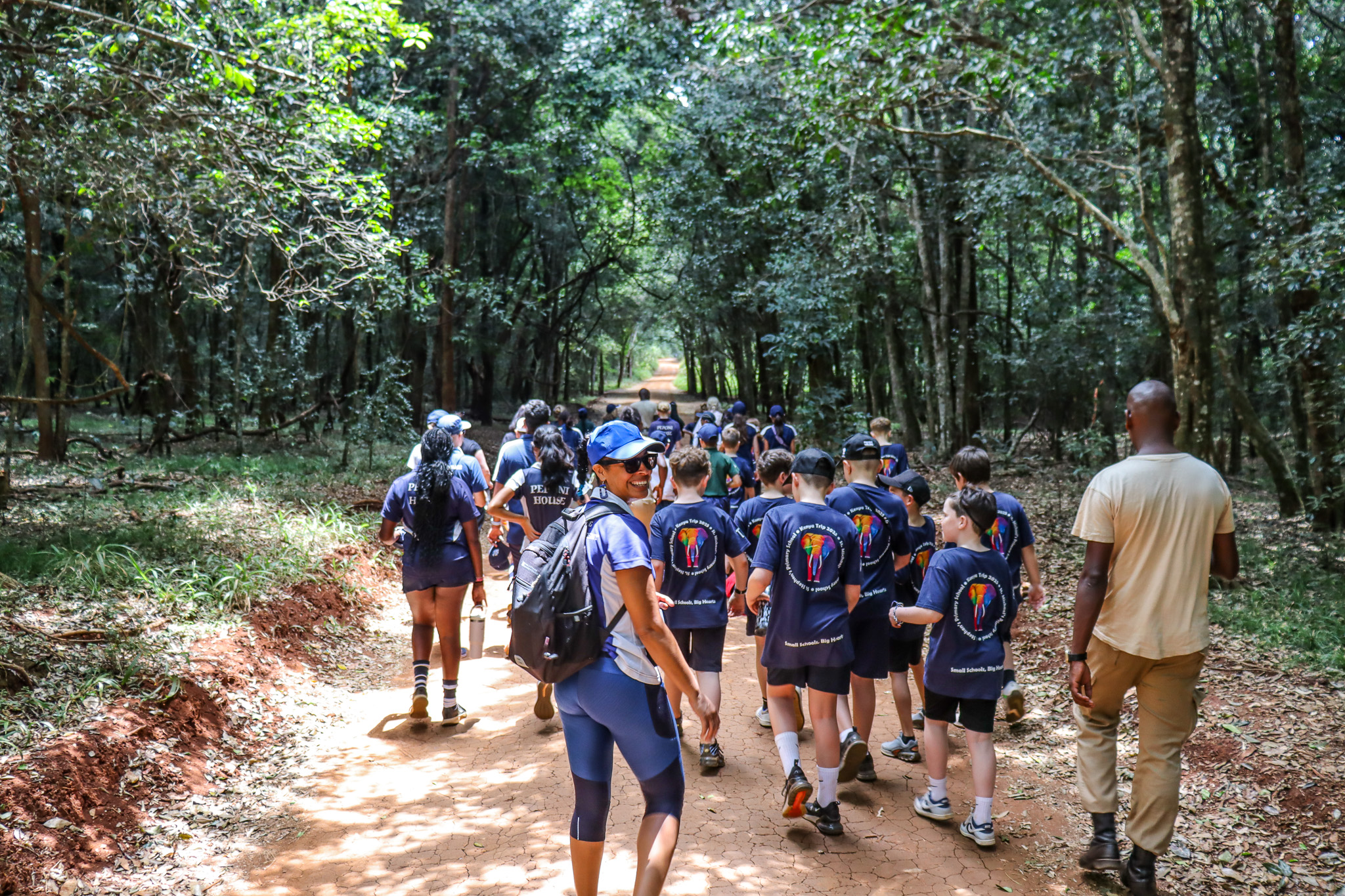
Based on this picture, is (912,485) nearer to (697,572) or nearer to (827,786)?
(697,572)

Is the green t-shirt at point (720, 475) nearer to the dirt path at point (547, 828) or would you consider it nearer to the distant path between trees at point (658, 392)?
the dirt path at point (547, 828)

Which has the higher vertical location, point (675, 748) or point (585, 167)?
point (585, 167)

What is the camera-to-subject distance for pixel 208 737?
5484 mm

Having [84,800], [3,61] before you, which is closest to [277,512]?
[3,61]

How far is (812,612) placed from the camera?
15.0 feet

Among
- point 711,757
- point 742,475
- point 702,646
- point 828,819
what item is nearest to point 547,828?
point 711,757

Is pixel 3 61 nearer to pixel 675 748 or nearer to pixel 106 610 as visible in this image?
pixel 106 610

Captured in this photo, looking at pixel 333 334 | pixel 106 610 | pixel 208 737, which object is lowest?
pixel 208 737

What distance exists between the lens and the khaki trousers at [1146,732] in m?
3.89

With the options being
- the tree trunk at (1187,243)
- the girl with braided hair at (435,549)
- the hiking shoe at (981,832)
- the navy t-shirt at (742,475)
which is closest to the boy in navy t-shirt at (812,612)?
the hiking shoe at (981,832)

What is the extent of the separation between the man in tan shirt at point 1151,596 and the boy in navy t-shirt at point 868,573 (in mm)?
1240

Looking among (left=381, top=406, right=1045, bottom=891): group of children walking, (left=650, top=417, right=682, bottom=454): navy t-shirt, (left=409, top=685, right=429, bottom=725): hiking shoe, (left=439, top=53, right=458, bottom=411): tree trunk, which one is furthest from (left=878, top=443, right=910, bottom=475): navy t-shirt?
(left=439, top=53, right=458, bottom=411): tree trunk

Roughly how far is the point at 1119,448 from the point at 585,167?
1684 centimetres

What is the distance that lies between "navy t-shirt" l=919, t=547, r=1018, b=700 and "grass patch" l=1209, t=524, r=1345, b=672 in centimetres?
364
